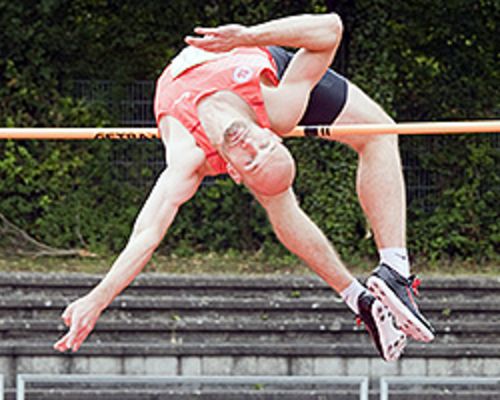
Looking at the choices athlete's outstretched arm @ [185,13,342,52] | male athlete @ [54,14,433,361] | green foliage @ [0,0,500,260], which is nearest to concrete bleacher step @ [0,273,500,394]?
green foliage @ [0,0,500,260]

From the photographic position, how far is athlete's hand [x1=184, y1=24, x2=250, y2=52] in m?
4.19

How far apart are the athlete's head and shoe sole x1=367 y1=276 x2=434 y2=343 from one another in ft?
2.49

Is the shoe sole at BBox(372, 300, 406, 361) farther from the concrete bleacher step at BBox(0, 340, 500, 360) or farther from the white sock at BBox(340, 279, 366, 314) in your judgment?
the concrete bleacher step at BBox(0, 340, 500, 360)

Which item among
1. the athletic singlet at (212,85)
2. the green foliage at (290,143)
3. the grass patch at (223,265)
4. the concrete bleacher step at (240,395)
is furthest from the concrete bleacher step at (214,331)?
the athletic singlet at (212,85)

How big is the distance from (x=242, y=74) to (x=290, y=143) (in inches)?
180

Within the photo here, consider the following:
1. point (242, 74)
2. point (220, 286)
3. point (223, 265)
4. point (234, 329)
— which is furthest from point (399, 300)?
point (223, 265)

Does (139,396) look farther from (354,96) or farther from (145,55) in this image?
(354,96)

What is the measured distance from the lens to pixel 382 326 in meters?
4.93

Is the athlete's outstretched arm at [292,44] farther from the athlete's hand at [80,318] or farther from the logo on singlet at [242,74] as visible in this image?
the athlete's hand at [80,318]

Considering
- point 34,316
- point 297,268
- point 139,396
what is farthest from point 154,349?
point 297,268

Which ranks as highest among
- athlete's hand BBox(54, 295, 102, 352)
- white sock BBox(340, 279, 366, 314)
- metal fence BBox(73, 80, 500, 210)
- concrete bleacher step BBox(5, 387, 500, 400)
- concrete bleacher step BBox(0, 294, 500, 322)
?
metal fence BBox(73, 80, 500, 210)

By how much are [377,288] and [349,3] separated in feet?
15.0

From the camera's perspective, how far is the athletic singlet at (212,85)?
4.50 metres

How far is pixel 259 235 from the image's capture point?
934cm
